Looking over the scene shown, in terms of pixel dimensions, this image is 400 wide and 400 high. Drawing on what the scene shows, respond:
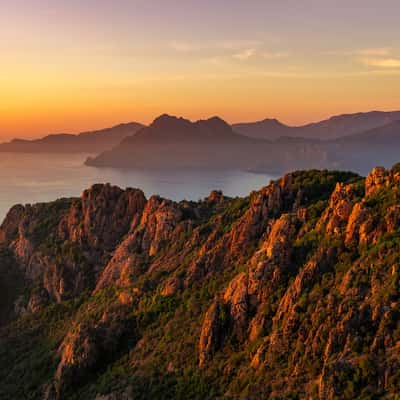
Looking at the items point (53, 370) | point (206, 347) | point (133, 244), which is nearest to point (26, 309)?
point (133, 244)

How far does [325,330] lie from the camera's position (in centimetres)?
3519

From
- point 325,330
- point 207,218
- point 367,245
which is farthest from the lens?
point 207,218

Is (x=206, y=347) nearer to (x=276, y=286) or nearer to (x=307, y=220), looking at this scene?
(x=276, y=286)

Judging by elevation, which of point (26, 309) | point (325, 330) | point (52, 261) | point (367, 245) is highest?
point (367, 245)

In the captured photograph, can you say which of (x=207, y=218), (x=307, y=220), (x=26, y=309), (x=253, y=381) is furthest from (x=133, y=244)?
(x=253, y=381)

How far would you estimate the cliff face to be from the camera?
111 ft

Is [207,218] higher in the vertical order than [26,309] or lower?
higher

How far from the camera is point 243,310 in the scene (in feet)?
143

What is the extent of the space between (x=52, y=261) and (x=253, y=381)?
7603cm

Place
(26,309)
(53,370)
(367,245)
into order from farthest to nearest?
(26,309), (53,370), (367,245)

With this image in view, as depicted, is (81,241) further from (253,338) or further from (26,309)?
(253,338)

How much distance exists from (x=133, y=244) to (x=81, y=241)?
22111 millimetres

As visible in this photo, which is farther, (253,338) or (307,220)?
(307,220)

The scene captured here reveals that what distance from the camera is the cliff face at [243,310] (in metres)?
33.7
